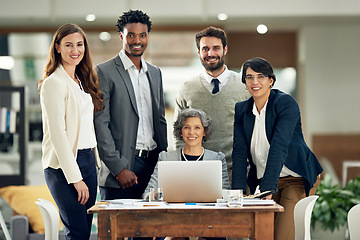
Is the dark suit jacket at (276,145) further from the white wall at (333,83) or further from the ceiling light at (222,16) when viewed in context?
the white wall at (333,83)

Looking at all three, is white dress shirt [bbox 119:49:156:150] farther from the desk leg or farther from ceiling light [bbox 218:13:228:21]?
ceiling light [bbox 218:13:228:21]

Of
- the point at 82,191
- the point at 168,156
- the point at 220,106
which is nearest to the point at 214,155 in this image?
the point at 168,156

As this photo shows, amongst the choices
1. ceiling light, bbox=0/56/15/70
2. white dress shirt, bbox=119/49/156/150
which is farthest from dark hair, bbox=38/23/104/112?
ceiling light, bbox=0/56/15/70

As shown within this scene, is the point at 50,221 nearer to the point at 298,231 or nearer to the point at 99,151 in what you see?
the point at 99,151

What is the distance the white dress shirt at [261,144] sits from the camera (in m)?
3.16

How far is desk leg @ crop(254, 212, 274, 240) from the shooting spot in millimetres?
2590

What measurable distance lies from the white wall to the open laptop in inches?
185

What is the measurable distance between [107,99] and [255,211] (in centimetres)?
122

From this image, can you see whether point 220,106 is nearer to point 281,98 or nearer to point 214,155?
point 214,155

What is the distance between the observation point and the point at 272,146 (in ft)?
9.96

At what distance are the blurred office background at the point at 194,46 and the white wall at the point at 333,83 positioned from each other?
0.01 meters

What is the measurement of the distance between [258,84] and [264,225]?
2.83 ft

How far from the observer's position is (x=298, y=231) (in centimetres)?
296

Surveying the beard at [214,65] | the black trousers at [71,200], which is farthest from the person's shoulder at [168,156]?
the beard at [214,65]
